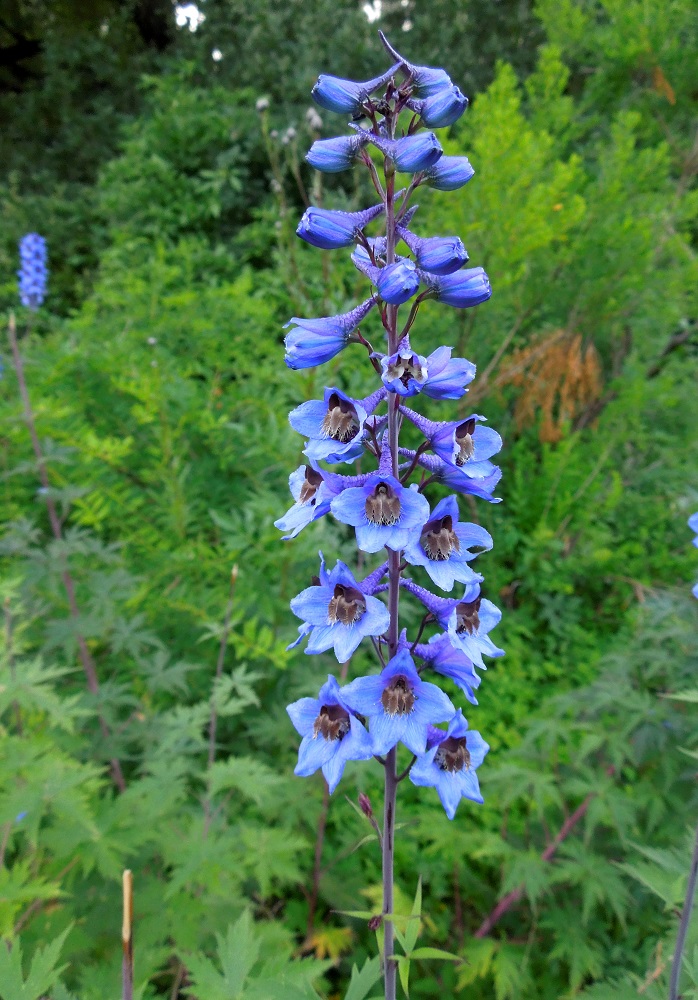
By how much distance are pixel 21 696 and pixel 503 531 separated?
2.88 metres

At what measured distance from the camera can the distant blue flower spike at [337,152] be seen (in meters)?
1.11

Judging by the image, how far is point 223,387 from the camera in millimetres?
4305

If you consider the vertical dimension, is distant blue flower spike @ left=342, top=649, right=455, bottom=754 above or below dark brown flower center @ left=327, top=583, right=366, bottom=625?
below

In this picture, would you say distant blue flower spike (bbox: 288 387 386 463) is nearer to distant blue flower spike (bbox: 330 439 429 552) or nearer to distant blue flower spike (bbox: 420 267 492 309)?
distant blue flower spike (bbox: 330 439 429 552)

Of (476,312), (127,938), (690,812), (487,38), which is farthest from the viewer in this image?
(487,38)

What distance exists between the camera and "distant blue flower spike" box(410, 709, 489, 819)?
1.07m

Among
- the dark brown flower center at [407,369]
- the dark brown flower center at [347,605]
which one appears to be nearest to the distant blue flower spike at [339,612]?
the dark brown flower center at [347,605]

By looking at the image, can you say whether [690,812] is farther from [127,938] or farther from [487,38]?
[487,38]

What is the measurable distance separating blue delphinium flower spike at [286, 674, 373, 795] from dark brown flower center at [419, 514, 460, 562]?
0.28 metres

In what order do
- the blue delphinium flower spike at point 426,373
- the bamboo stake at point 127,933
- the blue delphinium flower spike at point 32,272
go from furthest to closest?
the blue delphinium flower spike at point 32,272 → the blue delphinium flower spike at point 426,373 → the bamboo stake at point 127,933

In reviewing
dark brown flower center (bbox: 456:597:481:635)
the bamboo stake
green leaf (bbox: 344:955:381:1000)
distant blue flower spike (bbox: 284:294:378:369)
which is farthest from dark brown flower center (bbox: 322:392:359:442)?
green leaf (bbox: 344:955:381:1000)

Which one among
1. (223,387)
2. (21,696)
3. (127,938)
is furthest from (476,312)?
(127,938)

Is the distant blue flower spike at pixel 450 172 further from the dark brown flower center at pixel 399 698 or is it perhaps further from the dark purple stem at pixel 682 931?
the dark purple stem at pixel 682 931

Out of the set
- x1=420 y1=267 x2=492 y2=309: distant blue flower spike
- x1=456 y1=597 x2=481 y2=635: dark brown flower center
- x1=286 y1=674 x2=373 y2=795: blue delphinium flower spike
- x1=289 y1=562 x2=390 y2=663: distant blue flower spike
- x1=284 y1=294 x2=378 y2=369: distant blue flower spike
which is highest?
x1=420 y1=267 x2=492 y2=309: distant blue flower spike
